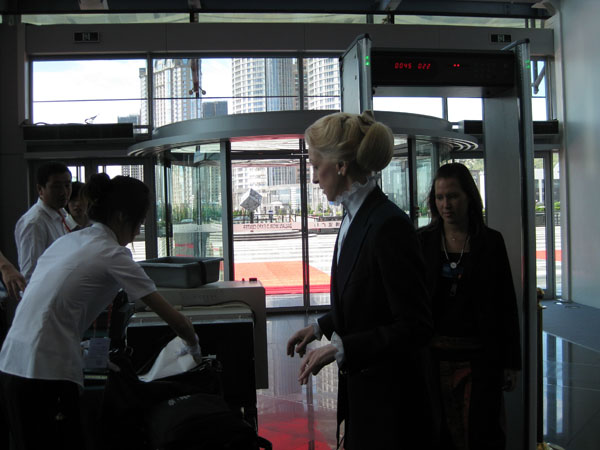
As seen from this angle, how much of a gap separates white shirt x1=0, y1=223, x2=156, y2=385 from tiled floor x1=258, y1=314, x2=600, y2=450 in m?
2.02

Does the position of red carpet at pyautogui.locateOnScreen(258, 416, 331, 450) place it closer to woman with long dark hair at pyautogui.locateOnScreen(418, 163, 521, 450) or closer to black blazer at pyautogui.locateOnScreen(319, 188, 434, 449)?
woman with long dark hair at pyautogui.locateOnScreen(418, 163, 521, 450)

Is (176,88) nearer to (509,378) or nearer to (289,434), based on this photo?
(289,434)

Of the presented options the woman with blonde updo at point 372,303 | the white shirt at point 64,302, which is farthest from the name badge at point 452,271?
the white shirt at point 64,302

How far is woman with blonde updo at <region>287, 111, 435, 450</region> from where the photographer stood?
130cm

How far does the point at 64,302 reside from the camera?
5.66ft

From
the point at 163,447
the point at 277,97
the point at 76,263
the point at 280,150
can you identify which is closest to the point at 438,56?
the point at 76,263

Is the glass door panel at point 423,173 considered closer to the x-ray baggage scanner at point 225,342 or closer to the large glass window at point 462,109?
the large glass window at point 462,109

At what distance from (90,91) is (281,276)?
495 centimetres

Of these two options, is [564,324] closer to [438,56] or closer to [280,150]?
[280,150]

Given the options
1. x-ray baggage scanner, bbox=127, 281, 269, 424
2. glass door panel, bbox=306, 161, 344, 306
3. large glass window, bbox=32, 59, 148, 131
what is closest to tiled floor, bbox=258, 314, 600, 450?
x-ray baggage scanner, bbox=127, 281, 269, 424

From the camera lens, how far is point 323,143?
4.67 feet

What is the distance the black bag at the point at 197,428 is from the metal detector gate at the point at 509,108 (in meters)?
1.61

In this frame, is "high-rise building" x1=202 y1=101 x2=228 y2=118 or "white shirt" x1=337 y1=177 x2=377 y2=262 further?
"high-rise building" x1=202 y1=101 x2=228 y2=118

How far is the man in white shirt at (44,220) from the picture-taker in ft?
10.5
